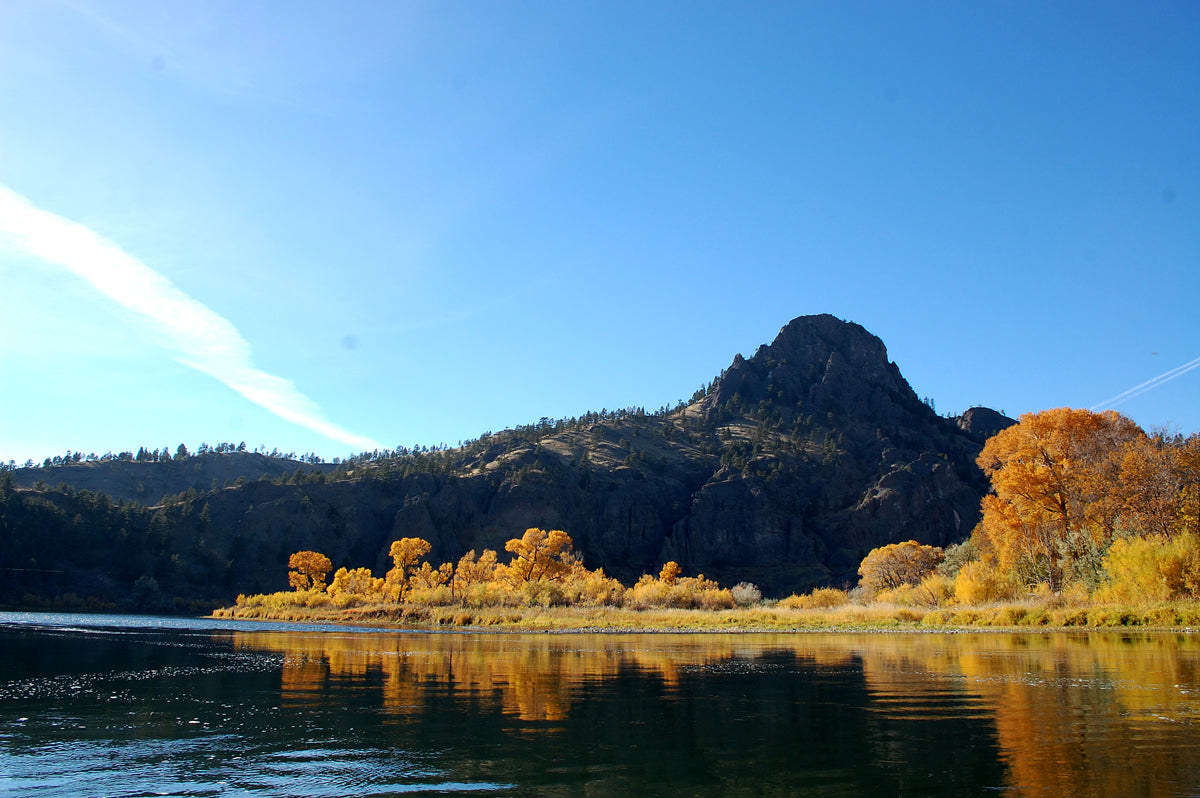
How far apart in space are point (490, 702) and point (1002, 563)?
4662 centimetres

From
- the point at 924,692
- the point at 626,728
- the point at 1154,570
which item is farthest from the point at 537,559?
the point at 626,728

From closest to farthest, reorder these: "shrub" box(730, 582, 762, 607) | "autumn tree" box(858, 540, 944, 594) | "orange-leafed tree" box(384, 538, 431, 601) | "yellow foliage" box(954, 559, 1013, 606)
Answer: "yellow foliage" box(954, 559, 1013, 606)
"shrub" box(730, 582, 762, 607)
"autumn tree" box(858, 540, 944, 594)
"orange-leafed tree" box(384, 538, 431, 601)

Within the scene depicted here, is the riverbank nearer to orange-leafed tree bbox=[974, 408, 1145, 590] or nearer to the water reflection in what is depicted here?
the water reflection

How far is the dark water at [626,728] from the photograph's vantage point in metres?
9.02

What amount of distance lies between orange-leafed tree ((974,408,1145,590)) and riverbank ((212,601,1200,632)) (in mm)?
7044

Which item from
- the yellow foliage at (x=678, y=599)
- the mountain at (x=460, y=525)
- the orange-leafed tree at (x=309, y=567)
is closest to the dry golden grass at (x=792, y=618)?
the yellow foliage at (x=678, y=599)

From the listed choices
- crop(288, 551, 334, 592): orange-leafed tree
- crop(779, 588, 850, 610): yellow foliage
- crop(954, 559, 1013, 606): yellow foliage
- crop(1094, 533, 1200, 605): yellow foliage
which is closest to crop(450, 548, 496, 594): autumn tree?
crop(288, 551, 334, 592): orange-leafed tree

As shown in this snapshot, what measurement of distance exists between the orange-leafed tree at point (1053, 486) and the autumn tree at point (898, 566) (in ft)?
107

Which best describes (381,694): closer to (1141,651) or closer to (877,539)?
(1141,651)

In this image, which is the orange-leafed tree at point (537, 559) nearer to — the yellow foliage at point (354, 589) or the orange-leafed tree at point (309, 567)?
the yellow foliage at point (354, 589)

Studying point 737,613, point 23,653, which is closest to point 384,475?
point 737,613

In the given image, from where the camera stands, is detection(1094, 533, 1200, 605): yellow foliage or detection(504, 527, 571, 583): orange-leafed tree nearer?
detection(1094, 533, 1200, 605): yellow foliage

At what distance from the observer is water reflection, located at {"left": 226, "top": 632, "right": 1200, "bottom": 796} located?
970 cm

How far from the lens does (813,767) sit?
9695 millimetres
